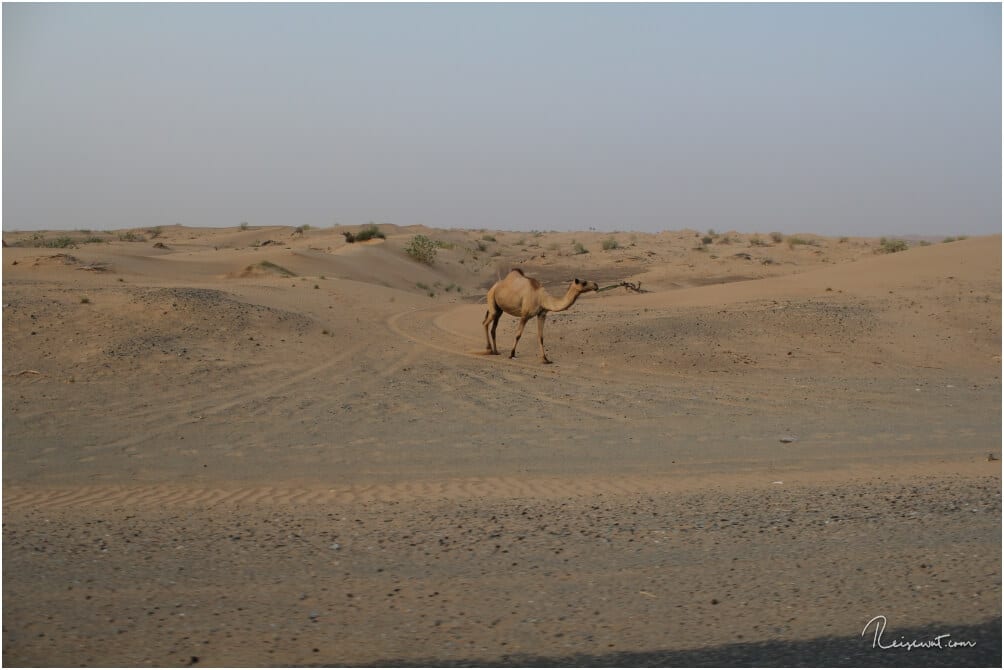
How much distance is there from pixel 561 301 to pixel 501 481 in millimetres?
6993

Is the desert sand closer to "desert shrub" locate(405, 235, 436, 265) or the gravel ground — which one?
the gravel ground

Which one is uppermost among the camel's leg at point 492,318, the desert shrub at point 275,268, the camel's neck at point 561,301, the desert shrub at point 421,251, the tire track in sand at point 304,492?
the desert shrub at point 421,251

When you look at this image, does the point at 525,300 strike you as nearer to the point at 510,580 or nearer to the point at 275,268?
the point at 510,580

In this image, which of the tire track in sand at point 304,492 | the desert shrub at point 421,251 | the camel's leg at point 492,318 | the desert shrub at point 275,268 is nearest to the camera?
the tire track in sand at point 304,492

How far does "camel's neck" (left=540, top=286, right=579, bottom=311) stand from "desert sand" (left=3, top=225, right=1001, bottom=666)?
1.09 meters

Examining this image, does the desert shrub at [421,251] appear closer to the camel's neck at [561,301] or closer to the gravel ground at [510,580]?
the camel's neck at [561,301]

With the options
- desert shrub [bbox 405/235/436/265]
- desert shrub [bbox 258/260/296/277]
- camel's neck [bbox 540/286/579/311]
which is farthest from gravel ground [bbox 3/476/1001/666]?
desert shrub [bbox 405/235/436/265]

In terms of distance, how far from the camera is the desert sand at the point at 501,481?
229 inches

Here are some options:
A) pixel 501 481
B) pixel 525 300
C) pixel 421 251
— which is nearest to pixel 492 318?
pixel 525 300

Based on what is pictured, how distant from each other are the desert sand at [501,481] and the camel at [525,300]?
0.61 metres

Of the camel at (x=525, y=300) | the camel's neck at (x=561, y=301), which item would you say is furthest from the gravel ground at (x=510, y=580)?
the camel at (x=525, y=300)

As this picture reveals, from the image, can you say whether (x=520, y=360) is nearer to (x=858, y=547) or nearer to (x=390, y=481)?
(x=390, y=481)

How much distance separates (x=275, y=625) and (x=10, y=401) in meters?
8.82

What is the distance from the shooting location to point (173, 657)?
539 cm
